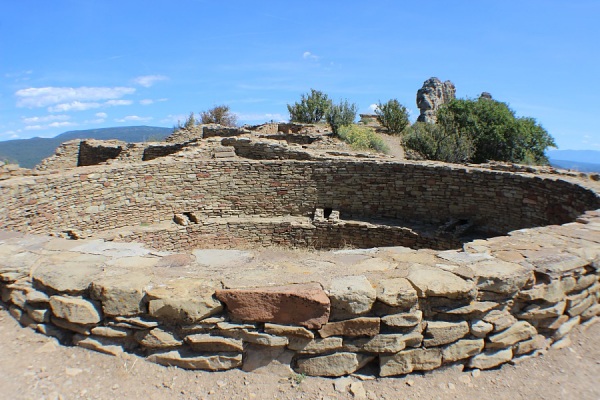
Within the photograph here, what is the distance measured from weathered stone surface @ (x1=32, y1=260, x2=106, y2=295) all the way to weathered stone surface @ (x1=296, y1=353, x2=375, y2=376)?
5.63 ft

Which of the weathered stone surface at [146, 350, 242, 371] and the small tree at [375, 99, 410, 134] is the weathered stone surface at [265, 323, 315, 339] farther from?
the small tree at [375, 99, 410, 134]

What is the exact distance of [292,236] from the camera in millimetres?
9820

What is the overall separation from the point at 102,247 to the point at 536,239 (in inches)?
169

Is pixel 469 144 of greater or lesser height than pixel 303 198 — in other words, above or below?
above

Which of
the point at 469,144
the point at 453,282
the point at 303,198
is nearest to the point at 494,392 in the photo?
the point at 453,282

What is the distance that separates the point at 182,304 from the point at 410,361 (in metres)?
1.69

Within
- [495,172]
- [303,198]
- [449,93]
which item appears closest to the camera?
[495,172]

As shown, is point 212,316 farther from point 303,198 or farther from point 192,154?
point 192,154

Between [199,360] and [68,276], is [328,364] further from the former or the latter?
[68,276]

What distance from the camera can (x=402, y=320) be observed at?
309cm

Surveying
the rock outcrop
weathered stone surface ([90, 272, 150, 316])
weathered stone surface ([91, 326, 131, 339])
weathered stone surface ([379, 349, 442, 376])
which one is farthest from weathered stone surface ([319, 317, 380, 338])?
the rock outcrop

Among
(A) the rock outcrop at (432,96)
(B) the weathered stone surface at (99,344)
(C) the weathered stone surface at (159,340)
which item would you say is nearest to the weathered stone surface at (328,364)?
(C) the weathered stone surface at (159,340)

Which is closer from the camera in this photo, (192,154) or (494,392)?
(494,392)

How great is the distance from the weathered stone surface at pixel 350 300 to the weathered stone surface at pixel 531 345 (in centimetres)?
140
